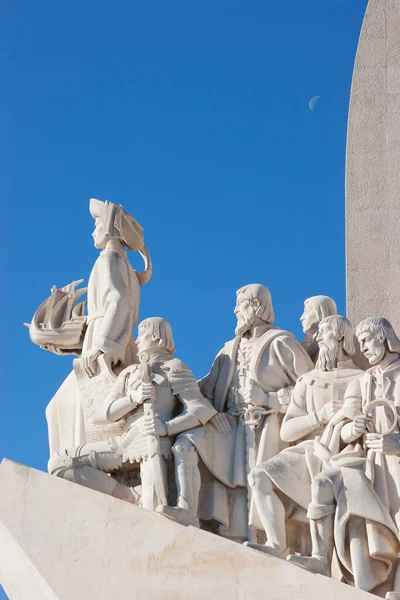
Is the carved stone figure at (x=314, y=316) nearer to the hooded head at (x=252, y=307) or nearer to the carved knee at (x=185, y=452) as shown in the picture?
the hooded head at (x=252, y=307)

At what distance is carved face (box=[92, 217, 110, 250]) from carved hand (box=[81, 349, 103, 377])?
94 cm

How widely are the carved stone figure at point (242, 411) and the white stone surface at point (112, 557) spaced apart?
341 mm

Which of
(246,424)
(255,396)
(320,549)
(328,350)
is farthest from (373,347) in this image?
(320,549)

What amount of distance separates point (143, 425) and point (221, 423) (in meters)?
0.52

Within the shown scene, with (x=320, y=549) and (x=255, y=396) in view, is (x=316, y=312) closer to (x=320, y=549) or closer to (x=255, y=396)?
(x=255, y=396)

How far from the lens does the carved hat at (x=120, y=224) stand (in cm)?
1089

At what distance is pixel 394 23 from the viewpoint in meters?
11.4

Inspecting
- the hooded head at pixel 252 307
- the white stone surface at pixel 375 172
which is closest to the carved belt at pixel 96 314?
the hooded head at pixel 252 307

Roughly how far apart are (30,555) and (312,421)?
1.96 meters

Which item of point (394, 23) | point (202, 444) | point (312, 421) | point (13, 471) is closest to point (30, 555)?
point (13, 471)

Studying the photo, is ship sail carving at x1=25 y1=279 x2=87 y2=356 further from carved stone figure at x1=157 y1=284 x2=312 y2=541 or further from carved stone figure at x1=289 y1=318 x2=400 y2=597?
carved stone figure at x1=289 y1=318 x2=400 y2=597

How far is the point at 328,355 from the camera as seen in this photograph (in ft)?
32.0

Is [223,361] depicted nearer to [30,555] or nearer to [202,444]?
[202,444]

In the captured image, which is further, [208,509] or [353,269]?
[353,269]
